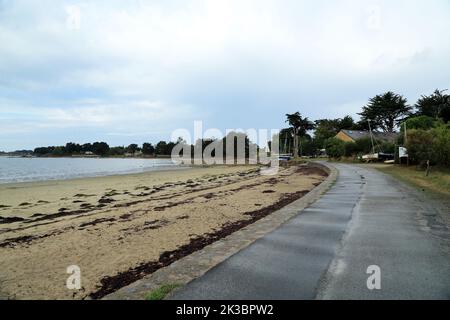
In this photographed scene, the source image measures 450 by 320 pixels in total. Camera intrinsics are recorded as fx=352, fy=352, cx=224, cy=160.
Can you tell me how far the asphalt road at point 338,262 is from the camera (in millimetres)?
3871

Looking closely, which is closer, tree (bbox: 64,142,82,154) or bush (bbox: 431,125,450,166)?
bush (bbox: 431,125,450,166)

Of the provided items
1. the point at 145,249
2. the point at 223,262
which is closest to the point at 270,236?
the point at 223,262

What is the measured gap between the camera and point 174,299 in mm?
3758

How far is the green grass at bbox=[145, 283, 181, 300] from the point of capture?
3791mm

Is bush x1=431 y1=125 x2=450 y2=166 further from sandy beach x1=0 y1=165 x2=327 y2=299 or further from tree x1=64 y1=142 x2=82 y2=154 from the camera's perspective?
tree x1=64 y1=142 x2=82 y2=154

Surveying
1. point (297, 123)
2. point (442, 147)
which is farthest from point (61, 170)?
point (297, 123)

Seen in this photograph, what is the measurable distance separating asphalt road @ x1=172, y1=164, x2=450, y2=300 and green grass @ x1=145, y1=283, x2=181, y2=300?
0.41 feet

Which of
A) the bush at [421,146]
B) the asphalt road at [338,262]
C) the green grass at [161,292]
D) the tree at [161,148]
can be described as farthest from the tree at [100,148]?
the green grass at [161,292]

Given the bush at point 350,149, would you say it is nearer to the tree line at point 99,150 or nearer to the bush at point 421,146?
the bush at point 421,146

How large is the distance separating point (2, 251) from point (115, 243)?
7.32 ft

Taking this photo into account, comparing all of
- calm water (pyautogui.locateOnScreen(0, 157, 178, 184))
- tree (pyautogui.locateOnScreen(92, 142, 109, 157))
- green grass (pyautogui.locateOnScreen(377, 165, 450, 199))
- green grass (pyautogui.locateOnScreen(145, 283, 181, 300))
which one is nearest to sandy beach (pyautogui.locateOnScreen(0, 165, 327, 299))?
→ green grass (pyautogui.locateOnScreen(145, 283, 181, 300))

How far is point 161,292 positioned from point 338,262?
2.51 meters

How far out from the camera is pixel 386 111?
78.6m
